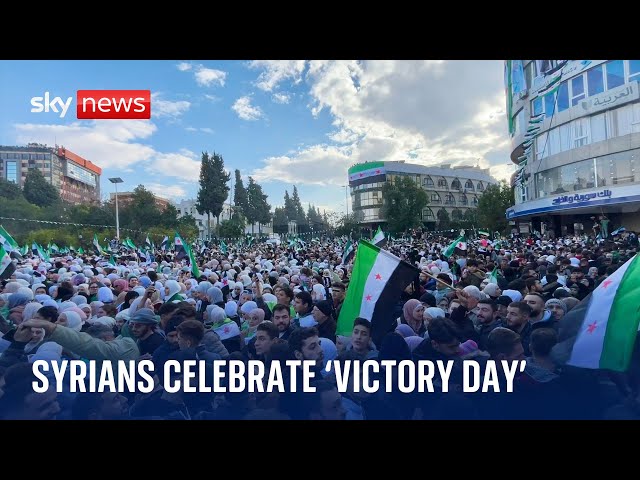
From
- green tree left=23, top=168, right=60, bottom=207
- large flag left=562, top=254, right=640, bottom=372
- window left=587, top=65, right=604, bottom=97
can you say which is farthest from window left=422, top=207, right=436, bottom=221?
large flag left=562, top=254, right=640, bottom=372

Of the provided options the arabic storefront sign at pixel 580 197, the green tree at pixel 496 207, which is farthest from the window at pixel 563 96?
the green tree at pixel 496 207

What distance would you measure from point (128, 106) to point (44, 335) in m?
2.44

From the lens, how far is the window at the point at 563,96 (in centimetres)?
2642

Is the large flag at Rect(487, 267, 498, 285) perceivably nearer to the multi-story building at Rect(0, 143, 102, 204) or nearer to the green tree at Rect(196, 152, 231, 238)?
the multi-story building at Rect(0, 143, 102, 204)

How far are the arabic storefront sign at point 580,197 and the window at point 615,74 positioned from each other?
18.5 ft

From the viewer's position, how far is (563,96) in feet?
87.7

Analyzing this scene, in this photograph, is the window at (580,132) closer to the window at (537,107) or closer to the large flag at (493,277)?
the window at (537,107)

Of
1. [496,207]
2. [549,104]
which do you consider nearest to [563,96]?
[549,104]

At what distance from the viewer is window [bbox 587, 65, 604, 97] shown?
24000mm

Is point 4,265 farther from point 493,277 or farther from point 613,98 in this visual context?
point 613,98

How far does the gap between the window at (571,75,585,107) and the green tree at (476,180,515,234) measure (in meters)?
10.9
